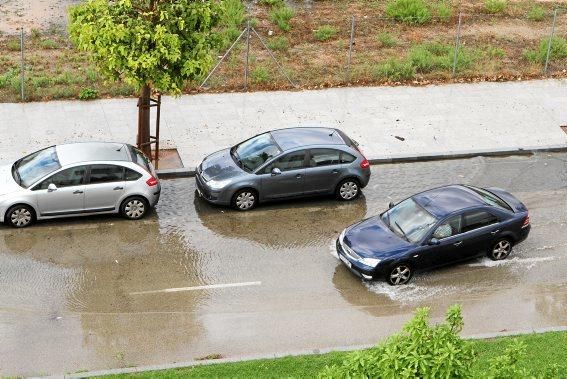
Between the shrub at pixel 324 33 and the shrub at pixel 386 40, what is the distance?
1426mm

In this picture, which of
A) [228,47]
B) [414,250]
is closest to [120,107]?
[228,47]

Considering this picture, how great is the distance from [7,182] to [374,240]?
7.32 meters

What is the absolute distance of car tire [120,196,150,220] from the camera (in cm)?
1970

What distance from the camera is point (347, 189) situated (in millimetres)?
21078

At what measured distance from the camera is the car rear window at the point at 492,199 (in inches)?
746

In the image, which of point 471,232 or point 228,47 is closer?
point 471,232

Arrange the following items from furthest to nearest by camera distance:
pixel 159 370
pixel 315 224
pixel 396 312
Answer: pixel 315 224, pixel 396 312, pixel 159 370

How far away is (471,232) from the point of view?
60.5ft

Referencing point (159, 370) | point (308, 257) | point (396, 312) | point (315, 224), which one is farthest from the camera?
point (315, 224)

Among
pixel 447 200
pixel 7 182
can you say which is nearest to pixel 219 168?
pixel 7 182

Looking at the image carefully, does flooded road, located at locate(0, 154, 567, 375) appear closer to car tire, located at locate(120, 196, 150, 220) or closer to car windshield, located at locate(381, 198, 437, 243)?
Result: car tire, located at locate(120, 196, 150, 220)

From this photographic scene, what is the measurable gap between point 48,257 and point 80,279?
105 centimetres

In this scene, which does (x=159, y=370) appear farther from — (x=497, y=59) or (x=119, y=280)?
(x=497, y=59)

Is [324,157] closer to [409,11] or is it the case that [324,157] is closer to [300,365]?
[300,365]
